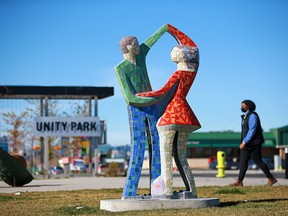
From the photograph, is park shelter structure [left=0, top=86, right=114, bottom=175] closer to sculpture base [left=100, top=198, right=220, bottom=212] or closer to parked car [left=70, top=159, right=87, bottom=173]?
parked car [left=70, top=159, right=87, bottom=173]

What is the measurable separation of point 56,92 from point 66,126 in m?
1.80

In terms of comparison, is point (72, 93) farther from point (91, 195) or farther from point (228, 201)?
point (228, 201)

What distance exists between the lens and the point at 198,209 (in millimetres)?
11555

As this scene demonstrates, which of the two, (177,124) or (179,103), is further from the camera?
(179,103)

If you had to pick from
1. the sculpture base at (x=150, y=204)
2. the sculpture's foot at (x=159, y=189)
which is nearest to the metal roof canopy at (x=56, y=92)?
the sculpture's foot at (x=159, y=189)

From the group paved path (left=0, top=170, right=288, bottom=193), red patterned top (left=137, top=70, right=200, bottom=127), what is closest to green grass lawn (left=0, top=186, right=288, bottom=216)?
red patterned top (left=137, top=70, right=200, bottom=127)

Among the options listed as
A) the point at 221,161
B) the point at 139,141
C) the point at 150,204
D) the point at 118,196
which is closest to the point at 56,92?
the point at 221,161

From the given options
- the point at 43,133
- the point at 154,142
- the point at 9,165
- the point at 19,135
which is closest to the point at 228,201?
the point at 154,142

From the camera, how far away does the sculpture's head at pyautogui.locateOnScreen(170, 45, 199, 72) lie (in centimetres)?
1262

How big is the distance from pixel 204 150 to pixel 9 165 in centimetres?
5493

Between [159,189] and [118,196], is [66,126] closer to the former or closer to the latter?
[118,196]

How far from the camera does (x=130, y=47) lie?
12523 mm

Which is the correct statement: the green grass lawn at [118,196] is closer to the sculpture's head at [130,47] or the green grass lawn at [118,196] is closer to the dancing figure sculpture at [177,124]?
the dancing figure sculpture at [177,124]

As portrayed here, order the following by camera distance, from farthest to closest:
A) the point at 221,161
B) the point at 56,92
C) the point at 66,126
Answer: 1. the point at 56,92
2. the point at 66,126
3. the point at 221,161
